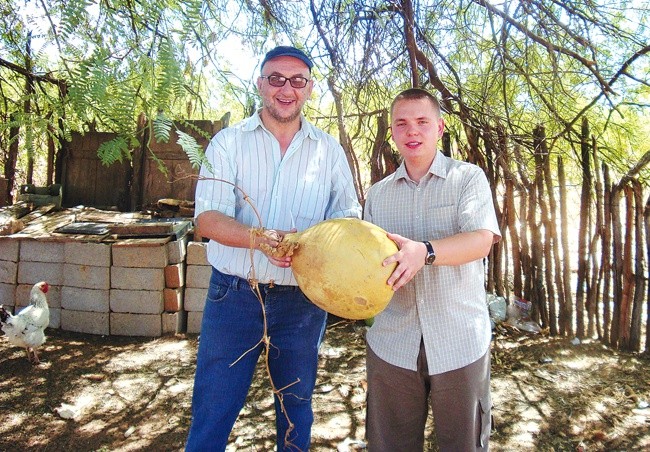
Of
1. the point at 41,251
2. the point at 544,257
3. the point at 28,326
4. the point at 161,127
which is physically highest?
the point at 161,127

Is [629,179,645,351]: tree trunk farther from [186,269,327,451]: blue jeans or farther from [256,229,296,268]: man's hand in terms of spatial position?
[256,229,296,268]: man's hand

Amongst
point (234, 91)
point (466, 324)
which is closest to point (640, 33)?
point (466, 324)

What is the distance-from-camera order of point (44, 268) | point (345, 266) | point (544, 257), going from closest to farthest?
point (345, 266)
point (544, 257)
point (44, 268)

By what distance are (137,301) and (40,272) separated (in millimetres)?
1228

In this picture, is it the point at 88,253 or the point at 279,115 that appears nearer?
the point at 279,115

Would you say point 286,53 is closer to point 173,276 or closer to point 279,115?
point 279,115

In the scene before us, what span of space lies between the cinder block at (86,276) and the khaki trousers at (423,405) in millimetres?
4000

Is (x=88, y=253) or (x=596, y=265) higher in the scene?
(x=596, y=265)

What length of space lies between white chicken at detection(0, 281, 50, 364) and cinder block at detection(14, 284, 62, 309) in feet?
2.41

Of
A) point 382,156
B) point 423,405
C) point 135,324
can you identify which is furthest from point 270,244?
point 135,324

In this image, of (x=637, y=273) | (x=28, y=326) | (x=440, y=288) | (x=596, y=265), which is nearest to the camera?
(x=440, y=288)

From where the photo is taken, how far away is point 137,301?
204 inches

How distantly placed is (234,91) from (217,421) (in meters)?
1.36

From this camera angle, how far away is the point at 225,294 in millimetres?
2020
